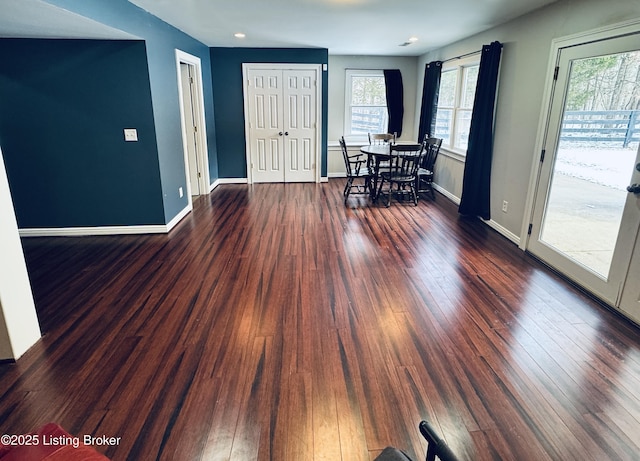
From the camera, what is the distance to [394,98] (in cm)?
779

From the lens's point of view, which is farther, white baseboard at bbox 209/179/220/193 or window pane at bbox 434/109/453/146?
white baseboard at bbox 209/179/220/193

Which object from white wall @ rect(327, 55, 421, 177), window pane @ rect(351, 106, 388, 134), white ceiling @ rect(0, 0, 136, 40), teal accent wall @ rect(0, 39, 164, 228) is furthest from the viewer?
window pane @ rect(351, 106, 388, 134)

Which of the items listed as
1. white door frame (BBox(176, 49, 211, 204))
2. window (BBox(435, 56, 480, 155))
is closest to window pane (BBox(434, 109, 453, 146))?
window (BBox(435, 56, 480, 155))

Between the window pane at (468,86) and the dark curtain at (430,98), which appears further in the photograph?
the dark curtain at (430,98)

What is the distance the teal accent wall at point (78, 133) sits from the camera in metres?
3.93

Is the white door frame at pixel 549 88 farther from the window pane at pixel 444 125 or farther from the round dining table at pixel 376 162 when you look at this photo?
the window pane at pixel 444 125

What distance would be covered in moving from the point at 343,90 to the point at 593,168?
5508mm

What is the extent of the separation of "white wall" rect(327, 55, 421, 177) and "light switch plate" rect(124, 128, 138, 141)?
14.2ft

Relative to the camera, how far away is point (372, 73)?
773cm

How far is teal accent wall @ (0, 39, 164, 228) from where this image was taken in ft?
12.9

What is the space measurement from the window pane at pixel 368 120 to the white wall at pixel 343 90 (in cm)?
29

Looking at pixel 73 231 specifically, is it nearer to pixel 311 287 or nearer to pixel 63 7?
pixel 63 7

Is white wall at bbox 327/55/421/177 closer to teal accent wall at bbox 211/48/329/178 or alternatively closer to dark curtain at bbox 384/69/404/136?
dark curtain at bbox 384/69/404/136

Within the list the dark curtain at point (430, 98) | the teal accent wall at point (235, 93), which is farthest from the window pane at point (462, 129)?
the teal accent wall at point (235, 93)
